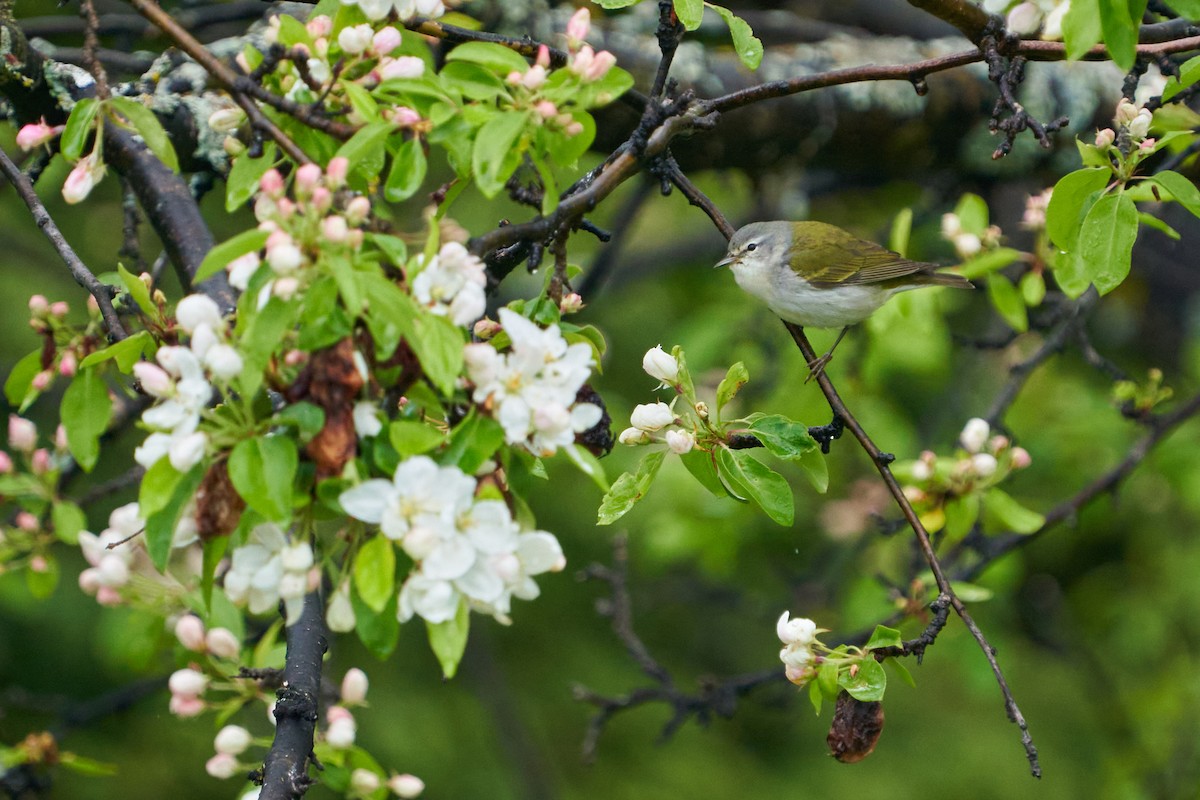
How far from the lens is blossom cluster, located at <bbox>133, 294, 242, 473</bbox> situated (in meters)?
1.34

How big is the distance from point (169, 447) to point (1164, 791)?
498 cm

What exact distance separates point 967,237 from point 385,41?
231 centimetres

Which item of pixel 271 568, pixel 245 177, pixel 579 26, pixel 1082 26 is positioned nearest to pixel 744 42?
pixel 579 26

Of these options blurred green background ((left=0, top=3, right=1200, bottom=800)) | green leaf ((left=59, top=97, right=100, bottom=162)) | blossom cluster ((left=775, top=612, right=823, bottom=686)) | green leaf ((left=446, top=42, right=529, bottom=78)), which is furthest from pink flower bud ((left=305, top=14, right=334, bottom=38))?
blurred green background ((left=0, top=3, right=1200, bottom=800))

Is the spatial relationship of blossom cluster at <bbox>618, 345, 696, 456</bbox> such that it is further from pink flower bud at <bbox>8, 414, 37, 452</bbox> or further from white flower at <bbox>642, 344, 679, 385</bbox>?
pink flower bud at <bbox>8, 414, 37, 452</bbox>

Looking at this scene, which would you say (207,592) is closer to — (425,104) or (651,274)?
(425,104)

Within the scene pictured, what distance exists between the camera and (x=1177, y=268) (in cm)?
610

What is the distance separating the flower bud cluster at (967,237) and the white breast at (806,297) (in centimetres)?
27

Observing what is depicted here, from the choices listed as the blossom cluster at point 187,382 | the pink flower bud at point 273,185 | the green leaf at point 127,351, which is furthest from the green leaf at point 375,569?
the green leaf at point 127,351

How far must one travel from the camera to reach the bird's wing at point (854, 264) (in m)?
3.64

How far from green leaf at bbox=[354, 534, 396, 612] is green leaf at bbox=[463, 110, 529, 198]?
0.44m

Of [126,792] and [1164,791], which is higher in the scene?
[1164,791]

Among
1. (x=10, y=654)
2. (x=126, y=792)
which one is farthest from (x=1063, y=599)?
(x=10, y=654)

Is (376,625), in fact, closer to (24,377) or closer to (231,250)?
(231,250)
